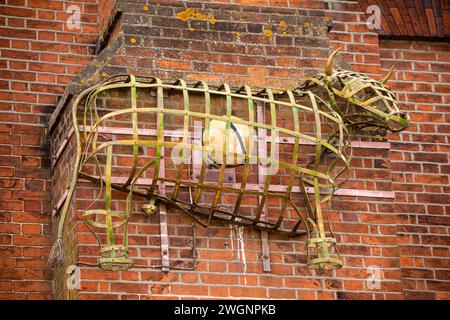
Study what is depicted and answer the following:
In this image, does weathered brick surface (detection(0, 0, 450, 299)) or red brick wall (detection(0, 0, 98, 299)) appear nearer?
weathered brick surface (detection(0, 0, 450, 299))

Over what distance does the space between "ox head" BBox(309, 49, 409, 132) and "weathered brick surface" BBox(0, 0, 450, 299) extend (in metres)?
0.26

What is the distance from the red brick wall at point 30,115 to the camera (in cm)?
1103

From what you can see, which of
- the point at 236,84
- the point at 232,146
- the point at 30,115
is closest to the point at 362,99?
the point at 236,84

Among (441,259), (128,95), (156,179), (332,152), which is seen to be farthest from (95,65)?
(441,259)

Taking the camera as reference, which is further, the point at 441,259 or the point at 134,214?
the point at 441,259

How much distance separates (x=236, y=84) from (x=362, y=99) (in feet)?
2.93

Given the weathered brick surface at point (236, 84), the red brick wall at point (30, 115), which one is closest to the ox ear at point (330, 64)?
the weathered brick surface at point (236, 84)

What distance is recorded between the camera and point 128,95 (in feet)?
35.0

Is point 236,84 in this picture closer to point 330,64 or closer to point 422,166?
point 330,64

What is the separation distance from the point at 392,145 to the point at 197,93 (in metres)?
1.72

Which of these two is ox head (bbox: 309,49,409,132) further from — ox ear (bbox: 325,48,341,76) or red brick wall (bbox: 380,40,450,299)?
red brick wall (bbox: 380,40,450,299)

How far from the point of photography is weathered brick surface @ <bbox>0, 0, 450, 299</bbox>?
34.1 ft

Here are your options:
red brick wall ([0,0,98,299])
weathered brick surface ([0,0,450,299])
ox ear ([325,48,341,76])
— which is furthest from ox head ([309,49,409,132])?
red brick wall ([0,0,98,299])

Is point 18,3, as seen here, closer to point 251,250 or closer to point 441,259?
point 251,250
